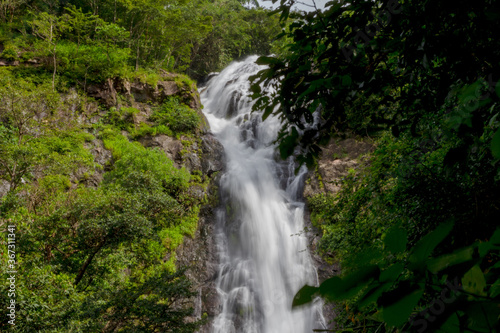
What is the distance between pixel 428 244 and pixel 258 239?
10080mm

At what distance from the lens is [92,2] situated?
13930 millimetres

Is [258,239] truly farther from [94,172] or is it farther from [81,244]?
[81,244]

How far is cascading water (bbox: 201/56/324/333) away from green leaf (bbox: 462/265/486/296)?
4.90 metres

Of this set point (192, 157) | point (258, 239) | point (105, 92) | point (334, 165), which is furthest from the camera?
point (334, 165)

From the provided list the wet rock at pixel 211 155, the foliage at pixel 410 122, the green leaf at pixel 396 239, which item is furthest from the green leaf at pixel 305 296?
the wet rock at pixel 211 155

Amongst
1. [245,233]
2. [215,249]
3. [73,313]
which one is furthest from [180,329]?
[245,233]

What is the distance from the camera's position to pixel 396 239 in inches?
17.4

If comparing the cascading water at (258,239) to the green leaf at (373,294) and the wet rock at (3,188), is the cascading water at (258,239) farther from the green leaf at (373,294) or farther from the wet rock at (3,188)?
the wet rock at (3,188)

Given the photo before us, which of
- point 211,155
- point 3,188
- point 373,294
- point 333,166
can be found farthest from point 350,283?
point 211,155

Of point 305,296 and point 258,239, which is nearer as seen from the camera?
point 305,296

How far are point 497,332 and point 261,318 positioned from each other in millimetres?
8631

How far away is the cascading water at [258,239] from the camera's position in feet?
25.9

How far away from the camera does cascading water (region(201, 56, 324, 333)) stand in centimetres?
791

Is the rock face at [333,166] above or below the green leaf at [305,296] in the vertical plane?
below
